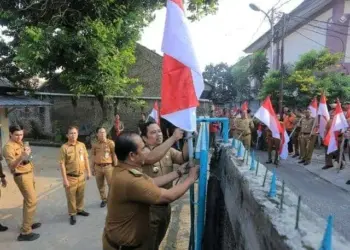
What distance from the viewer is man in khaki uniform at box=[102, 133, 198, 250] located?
232 centimetres

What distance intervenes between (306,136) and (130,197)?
31.4ft

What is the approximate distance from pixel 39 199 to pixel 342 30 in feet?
62.2

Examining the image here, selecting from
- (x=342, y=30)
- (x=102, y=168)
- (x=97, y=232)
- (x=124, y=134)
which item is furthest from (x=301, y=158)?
(x=342, y=30)

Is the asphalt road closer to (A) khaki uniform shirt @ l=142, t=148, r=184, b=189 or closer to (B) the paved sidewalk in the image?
(B) the paved sidewalk

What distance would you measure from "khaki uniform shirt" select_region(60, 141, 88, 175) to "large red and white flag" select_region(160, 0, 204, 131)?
10.8 feet

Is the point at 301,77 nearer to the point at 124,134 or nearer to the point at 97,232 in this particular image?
the point at 97,232

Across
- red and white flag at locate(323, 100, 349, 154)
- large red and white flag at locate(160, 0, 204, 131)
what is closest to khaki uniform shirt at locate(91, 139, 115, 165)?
large red and white flag at locate(160, 0, 204, 131)

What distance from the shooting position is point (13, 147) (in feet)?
16.1

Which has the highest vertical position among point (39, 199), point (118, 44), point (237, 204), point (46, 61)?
point (118, 44)

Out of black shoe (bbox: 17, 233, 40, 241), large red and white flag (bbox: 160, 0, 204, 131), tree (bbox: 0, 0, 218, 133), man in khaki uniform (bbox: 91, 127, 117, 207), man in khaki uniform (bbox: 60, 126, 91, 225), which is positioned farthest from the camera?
tree (bbox: 0, 0, 218, 133)

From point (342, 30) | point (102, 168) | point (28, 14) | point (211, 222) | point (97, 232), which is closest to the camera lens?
point (211, 222)

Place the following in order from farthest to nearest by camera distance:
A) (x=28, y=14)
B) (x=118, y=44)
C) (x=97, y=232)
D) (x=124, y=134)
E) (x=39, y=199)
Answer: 1. (x=118, y=44)
2. (x=28, y=14)
3. (x=39, y=199)
4. (x=97, y=232)
5. (x=124, y=134)

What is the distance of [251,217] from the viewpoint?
7.06 ft

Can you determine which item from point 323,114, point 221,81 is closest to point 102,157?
point 323,114
